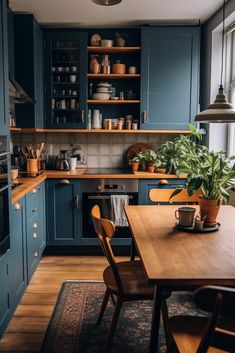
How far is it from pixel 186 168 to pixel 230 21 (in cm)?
205

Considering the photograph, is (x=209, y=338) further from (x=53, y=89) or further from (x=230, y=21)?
(x=53, y=89)

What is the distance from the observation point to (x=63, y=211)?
13.1 ft

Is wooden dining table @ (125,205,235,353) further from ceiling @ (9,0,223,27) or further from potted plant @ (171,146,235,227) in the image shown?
ceiling @ (9,0,223,27)

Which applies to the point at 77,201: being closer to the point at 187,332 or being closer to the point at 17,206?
the point at 17,206

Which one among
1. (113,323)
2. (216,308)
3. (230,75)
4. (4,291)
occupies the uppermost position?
(230,75)

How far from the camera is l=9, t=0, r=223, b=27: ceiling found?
3510 millimetres

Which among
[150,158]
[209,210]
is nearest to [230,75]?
[150,158]

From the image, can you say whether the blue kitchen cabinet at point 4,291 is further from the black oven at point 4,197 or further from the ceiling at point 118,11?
the ceiling at point 118,11

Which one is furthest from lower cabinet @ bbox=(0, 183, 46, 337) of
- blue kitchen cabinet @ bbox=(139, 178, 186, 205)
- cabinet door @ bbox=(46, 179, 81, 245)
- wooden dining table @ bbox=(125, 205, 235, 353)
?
blue kitchen cabinet @ bbox=(139, 178, 186, 205)

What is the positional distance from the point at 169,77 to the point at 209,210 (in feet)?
7.49

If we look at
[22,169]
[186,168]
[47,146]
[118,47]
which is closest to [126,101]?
[118,47]

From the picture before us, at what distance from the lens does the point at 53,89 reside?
4211 millimetres

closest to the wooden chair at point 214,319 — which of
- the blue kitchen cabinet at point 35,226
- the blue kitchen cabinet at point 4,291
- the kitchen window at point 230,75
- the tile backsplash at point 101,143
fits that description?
the blue kitchen cabinet at point 4,291

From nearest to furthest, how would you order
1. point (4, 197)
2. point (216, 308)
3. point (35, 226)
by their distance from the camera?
point (216, 308)
point (4, 197)
point (35, 226)
